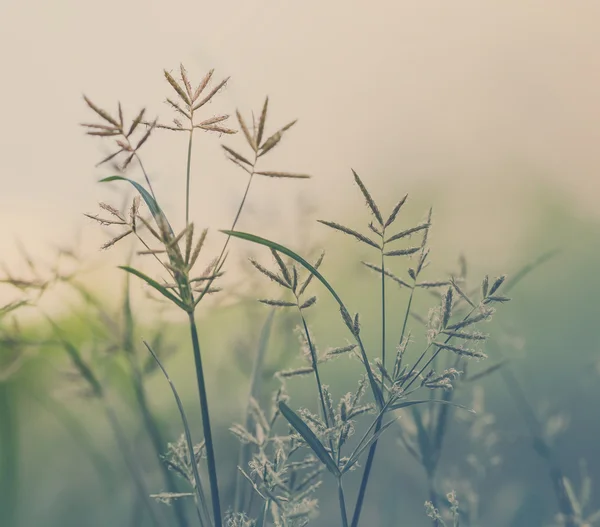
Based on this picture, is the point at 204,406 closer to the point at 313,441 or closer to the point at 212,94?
the point at 313,441

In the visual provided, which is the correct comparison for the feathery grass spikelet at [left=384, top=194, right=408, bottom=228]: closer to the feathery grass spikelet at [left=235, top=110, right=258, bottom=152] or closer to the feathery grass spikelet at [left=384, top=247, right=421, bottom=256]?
the feathery grass spikelet at [left=384, top=247, right=421, bottom=256]

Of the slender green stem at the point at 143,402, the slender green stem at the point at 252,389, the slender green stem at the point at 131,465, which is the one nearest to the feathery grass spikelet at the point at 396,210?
the slender green stem at the point at 252,389

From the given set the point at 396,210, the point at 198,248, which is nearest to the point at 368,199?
the point at 396,210

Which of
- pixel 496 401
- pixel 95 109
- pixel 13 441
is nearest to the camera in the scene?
pixel 95 109

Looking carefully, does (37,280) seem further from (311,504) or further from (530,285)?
(530,285)

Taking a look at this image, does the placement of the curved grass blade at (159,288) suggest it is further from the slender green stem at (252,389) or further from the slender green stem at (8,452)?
the slender green stem at (8,452)

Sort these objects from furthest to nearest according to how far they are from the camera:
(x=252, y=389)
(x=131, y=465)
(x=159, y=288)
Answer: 1. (x=131, y=465)
2. (x=252, y=389)
3. (x=159, y=288)

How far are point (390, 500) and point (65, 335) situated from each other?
23.5 inches

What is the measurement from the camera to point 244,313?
1.09 meters

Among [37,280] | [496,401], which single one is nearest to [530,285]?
[496,401]

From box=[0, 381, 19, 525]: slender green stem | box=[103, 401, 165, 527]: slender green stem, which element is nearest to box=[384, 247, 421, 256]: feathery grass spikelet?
A: box=[103, 401, 165, 527]: slender green stem

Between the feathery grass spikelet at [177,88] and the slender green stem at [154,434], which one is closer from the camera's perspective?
the feathery grass spikelet at [177,88]

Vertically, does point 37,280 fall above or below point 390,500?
above

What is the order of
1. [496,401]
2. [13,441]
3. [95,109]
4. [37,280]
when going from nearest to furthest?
[95,109] < [37,280] < [13,441] < [496,401]
